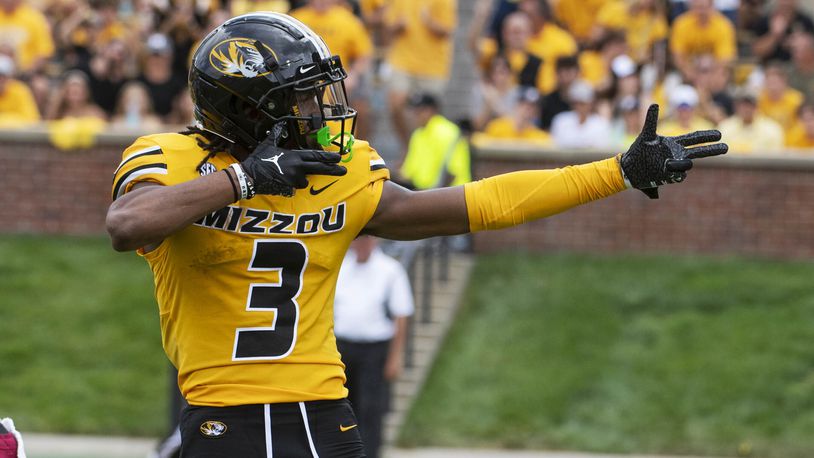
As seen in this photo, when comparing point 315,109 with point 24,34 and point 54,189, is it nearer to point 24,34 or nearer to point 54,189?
point 54,189

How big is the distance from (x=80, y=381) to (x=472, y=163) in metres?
4.02

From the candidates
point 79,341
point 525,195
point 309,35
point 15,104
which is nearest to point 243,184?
point 309,35

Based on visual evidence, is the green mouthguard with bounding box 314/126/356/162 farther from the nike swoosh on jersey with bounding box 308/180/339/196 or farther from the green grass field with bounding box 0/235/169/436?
the green grass field with bounding box 0/235/169/436

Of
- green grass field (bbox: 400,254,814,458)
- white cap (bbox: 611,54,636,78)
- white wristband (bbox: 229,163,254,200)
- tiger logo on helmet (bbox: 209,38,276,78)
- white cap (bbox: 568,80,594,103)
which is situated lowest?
green grass field (bbox: 400,254,814,458)

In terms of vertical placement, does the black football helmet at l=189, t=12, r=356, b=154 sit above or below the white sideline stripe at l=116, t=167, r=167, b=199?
above

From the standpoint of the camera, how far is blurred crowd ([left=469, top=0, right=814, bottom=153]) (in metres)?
12.3

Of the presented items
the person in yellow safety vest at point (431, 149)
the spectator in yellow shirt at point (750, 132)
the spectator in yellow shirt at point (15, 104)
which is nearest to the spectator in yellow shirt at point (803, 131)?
the spectator in yellow shirt at point (750, 132)

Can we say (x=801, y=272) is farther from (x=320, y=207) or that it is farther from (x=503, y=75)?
(x=320, y=207)

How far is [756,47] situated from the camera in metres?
13.3

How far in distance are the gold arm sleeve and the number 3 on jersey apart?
591 millimetres

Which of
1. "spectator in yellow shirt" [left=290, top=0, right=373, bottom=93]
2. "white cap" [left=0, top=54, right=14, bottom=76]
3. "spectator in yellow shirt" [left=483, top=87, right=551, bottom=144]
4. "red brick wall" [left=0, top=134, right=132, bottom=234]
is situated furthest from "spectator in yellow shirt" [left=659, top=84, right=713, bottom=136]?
"white cap" [left=0, top=54, right=14, bottom=76]

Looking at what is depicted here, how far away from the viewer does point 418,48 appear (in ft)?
45.2

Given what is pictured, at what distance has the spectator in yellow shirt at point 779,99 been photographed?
40.4 feet

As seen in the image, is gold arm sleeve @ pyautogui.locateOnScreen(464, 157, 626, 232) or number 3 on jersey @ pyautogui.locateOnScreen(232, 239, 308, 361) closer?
number 3 on jersey @ pyautogui.locateOnScreen(232, 239, 308, 361)
